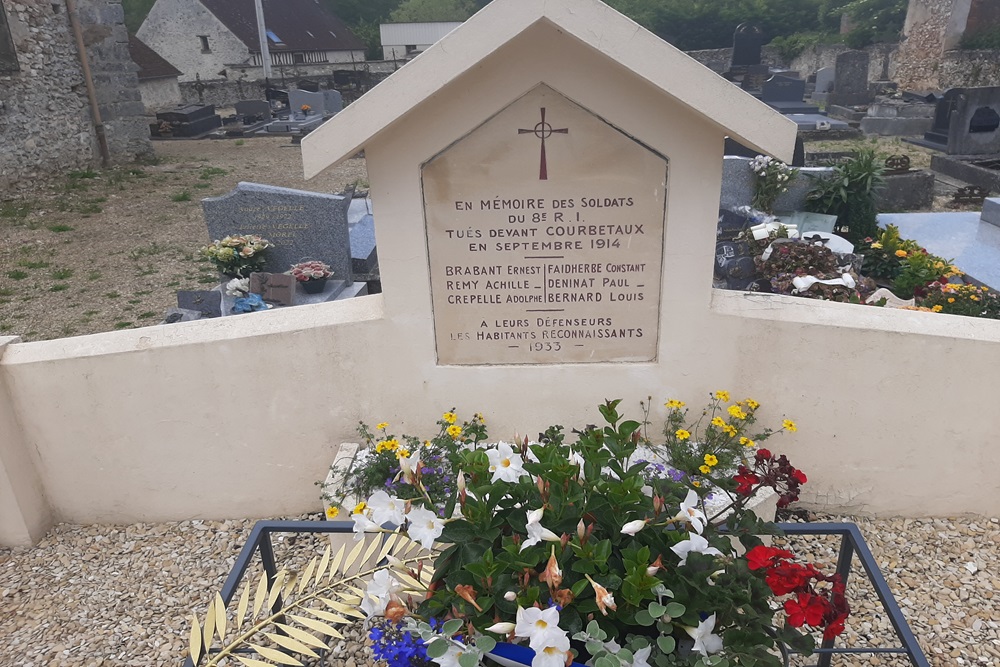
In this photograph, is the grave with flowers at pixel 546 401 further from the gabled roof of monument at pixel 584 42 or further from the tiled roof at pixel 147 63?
the tiled roof at pixel 147 63

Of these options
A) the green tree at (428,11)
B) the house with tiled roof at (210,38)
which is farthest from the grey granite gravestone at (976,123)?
the green tree at (428,11)

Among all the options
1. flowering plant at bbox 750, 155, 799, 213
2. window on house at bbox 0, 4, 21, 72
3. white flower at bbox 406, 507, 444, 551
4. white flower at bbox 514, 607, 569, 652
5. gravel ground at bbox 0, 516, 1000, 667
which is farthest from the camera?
window on house at bbox 0, 4, 21, 72

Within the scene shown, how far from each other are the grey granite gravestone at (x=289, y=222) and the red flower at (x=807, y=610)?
5874 mm

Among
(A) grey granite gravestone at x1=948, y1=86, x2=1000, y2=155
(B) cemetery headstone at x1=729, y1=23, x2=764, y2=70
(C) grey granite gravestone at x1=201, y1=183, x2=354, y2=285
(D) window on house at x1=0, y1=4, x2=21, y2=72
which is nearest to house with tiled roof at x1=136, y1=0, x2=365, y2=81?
(B) cemetery headstone at x1=729, y1=23, x2=764, y2=70

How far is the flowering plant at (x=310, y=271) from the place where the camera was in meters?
6.47

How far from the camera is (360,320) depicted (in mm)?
3314

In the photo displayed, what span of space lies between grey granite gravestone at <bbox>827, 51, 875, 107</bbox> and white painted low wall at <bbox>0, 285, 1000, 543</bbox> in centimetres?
2194

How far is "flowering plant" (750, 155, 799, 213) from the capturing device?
27.0 ft

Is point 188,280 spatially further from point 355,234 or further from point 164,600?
point 164,600

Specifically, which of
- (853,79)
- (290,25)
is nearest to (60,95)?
(853,79)

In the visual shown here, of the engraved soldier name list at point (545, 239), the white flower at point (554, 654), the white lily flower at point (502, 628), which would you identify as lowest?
the white flower at point (554, 654)

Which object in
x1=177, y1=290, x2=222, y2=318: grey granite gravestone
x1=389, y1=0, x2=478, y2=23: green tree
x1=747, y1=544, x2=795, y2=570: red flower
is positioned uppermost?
x1=389, y1=0, x2=478, y2=23: green tree

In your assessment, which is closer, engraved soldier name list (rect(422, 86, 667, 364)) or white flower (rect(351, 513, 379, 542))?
white flower (rect(351, 513, 379, 542))

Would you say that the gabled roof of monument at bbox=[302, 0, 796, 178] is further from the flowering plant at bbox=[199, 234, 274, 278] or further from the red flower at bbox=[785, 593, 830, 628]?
the flowering plant at bbox=[199, 234, 274, 278]
